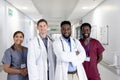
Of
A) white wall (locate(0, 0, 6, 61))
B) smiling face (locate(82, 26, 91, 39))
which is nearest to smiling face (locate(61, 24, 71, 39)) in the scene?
smiling face (locate(82, 26, 91, 39))

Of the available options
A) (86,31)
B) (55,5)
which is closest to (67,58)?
(86,31)

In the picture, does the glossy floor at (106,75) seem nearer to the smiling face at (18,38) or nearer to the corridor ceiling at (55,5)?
the corridor ceiling at (55,5)

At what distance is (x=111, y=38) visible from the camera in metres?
4.55

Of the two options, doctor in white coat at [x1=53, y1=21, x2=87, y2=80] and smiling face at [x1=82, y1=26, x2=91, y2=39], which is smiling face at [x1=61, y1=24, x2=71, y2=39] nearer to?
doctor in white coat at [x1=53, y1=21, x2=87, y2=80]

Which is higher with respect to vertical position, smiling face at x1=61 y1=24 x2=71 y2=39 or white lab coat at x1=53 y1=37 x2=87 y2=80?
smiling face at x1=61 y1=24 x2=71 y2=39

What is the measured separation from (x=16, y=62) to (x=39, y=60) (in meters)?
0.30

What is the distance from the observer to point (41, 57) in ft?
8.18

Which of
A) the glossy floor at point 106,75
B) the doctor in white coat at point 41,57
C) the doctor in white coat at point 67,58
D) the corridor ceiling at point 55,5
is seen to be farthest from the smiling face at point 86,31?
the corridor ceiling at point 55,5

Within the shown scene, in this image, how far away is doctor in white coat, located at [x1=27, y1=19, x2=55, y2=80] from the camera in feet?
7.95

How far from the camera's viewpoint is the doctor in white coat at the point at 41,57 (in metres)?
2.42

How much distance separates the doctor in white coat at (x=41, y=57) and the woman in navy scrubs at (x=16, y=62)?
15 centimetres

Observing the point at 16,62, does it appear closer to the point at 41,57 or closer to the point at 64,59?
the point at 41,57

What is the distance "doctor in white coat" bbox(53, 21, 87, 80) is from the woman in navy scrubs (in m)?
0.42

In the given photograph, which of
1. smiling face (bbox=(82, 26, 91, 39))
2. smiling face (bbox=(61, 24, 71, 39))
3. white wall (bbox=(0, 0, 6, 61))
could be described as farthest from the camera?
white wall (bbox=(0, 0, 6, 61))
